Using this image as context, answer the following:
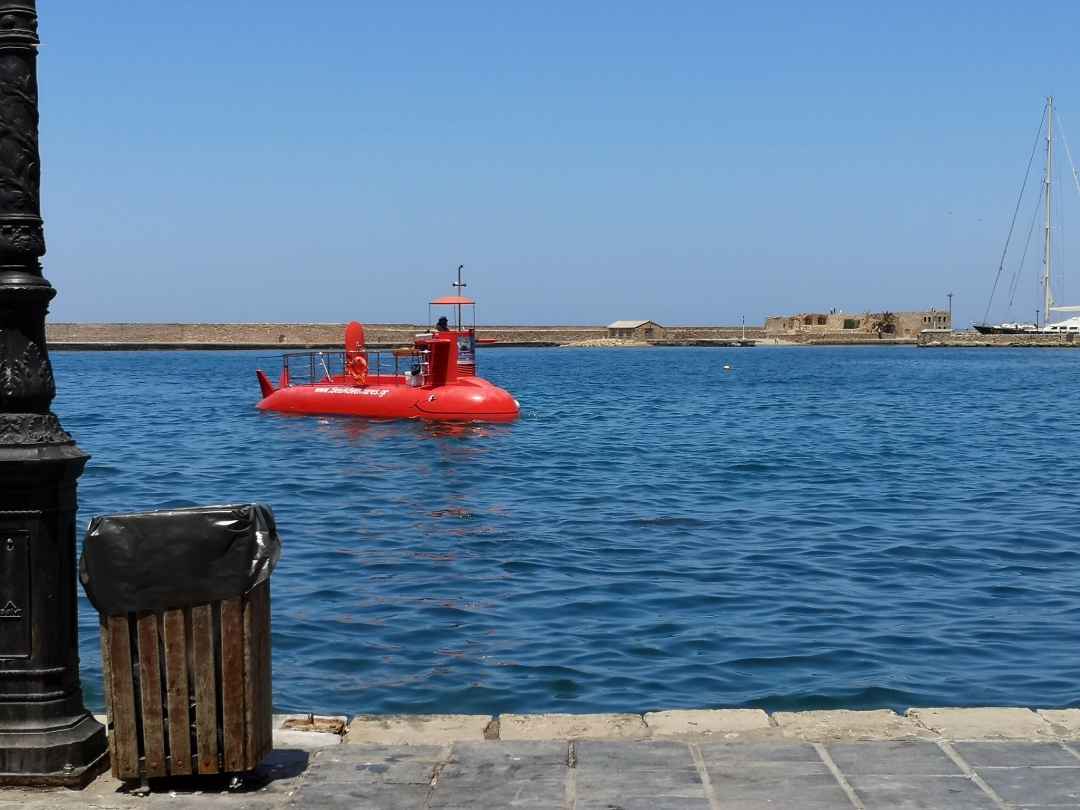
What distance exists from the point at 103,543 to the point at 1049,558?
11590mm

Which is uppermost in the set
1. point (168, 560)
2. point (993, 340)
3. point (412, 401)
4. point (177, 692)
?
point (168, 560)

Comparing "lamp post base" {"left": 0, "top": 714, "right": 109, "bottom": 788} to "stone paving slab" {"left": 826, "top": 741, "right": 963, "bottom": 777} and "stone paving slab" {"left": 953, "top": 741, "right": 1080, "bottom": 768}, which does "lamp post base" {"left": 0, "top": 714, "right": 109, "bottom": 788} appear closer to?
"stone paving slab" {"left": 826, "top": 741, "right": 963, "bottom": 777}

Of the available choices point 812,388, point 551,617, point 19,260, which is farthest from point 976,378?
point 19,260

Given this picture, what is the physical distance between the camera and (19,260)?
521 cm

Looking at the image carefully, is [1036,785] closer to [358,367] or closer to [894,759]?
[894,759]

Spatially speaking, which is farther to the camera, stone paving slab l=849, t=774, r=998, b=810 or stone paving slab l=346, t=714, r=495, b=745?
stone paving slab l=346, t=714, r=495, b=745

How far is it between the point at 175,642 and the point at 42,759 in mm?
736

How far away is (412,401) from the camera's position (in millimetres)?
34375

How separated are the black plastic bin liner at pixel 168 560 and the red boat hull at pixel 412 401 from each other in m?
28.8

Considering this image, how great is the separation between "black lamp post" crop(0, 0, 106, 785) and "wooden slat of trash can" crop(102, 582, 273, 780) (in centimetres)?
30

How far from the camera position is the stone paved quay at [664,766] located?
4816 mm

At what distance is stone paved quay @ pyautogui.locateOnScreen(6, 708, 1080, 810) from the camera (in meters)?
4.82

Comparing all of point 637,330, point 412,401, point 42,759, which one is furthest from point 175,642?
point 637,330

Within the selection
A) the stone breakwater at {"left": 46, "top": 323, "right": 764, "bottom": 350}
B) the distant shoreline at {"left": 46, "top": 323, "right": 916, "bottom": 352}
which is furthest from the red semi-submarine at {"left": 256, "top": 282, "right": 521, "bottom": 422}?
the stone breakwater at {"left": 46, "top": 323, "right": 764, "bottom": 350}
